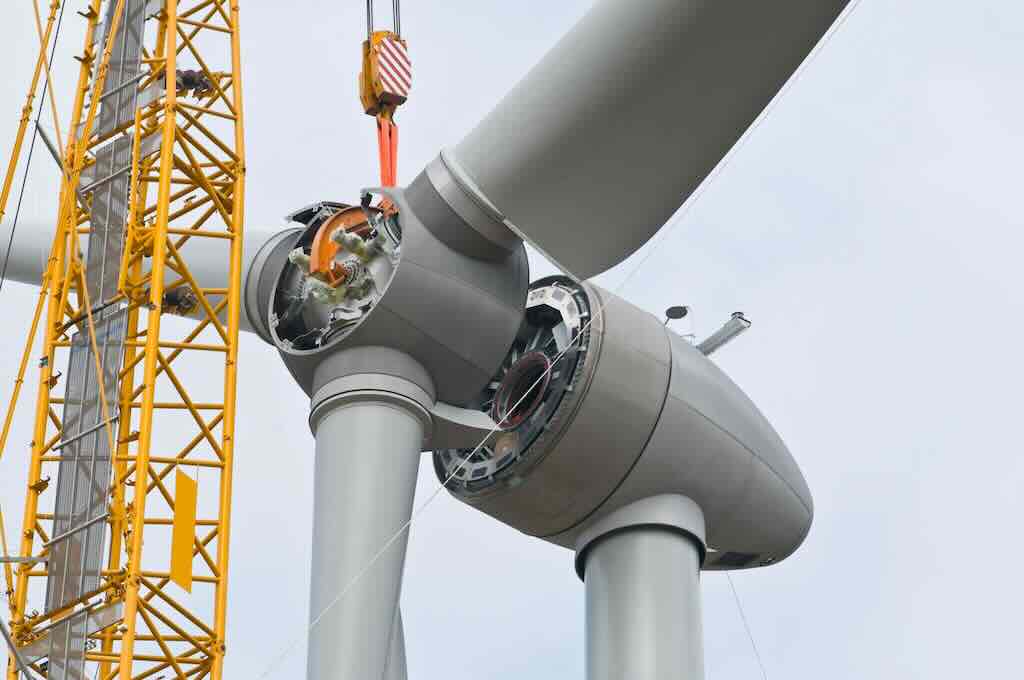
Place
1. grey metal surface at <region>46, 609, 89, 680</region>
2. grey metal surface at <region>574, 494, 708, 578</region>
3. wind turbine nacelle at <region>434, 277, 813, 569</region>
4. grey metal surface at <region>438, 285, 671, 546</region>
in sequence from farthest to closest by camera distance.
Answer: grey metal surface at <region>574, 494, 708, 578</region> → wind turbine nacelle at <region>434, 277, 813, 569</region> → grey metal surface at <region>438, 285, 671, 546</region> → grey metal surface at <region>46, 609, 89, 680</region>

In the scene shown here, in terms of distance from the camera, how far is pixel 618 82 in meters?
19.1

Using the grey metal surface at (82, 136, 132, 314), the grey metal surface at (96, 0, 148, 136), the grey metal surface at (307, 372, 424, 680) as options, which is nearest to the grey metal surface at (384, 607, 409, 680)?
the grey metal surface at (307, 372, 424, 680)

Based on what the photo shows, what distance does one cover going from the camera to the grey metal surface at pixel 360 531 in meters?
19.3

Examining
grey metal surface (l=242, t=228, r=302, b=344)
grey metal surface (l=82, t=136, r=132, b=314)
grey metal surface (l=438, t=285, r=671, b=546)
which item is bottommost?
grey metal surface (l=438, t=285, r=671, b=546)

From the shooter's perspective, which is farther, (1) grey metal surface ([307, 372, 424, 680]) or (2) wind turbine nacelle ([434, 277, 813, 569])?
(2) wind turbine nacelle ([434, 277, 813, 569])

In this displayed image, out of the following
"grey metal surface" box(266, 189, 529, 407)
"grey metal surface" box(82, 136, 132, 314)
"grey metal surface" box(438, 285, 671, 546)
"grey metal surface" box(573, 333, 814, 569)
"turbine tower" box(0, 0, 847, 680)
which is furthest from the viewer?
"grey metal surface" box(82, 136, 132, 314)

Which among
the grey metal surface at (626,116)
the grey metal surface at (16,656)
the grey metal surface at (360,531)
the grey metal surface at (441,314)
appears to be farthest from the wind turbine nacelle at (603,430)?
the grey metal surface at (16,656)

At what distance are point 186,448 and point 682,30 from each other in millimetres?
7580

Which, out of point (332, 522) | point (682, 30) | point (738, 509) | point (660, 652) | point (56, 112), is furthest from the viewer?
point (56, 112)

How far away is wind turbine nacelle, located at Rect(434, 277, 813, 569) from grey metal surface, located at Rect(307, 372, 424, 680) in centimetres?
221

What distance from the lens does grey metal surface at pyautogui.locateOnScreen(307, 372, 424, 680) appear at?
19.3 meters

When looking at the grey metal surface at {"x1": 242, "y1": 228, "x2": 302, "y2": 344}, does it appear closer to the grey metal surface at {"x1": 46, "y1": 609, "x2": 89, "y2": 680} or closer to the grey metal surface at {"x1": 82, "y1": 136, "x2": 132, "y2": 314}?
the grey metal surface at {"x1": 82, "y1": 136, "x2": 132, "y2": 314}

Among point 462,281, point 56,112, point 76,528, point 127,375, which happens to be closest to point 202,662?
point 76,528

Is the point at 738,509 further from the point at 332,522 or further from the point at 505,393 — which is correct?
the point at 332,522
